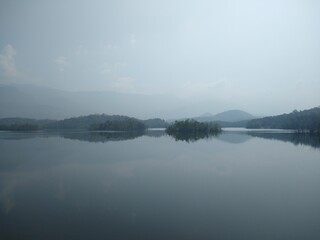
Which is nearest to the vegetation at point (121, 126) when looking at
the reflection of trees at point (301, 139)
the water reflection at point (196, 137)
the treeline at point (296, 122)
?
the water reflection at point (196, 137)

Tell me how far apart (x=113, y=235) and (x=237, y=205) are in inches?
236

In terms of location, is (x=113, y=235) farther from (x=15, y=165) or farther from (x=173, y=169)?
(x=15, y=165)

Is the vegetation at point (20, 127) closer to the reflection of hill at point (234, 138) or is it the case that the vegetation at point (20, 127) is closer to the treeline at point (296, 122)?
the reflection of hill at point (234, 138)

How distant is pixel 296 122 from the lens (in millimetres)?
102500

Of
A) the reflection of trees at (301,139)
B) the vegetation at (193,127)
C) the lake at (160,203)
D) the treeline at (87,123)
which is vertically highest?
the treeline at (87,123)

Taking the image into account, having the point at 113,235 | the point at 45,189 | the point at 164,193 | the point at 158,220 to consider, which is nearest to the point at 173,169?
the point at 164,193

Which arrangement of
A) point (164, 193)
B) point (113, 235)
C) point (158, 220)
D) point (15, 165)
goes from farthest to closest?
point (15, 165)
point (164, 193)
point (158, 220)
point (113, 235)

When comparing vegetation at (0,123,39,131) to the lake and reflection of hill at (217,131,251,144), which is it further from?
the lake

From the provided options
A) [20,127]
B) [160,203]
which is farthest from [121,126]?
[160,203]

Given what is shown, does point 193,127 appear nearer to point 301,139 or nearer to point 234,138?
point 234,138

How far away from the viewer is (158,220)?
417 inches

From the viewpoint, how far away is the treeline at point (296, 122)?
83519mm

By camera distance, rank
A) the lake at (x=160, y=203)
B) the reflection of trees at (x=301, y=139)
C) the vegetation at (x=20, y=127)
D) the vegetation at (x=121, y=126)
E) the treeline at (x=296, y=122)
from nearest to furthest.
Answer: the lake at (x=160, y=203), the reflection of trees at (x=301, y=139), the treeline at (x=296, y=122), the vegetation at (x=20, y=127), the vegetation at (x=121, y=126)

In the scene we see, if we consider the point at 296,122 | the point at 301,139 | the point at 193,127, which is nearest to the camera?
the point at 301,139
